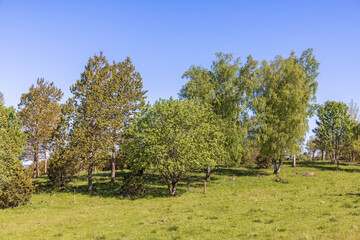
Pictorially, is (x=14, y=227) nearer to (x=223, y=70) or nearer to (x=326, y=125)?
(x=223, y=70)

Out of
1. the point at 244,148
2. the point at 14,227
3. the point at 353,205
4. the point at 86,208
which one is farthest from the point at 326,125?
the point at 14,227

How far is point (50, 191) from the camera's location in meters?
40.2

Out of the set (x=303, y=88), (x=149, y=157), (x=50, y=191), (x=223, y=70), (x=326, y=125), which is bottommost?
(x=50, y=191)

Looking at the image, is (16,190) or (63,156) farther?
(63,156)

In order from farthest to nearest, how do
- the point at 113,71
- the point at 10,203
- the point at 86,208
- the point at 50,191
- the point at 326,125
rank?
1. the point at 326,125
2. the point at 113,71
3. the point at 50,191
4. the point at 10,203
5. the point at 86,208

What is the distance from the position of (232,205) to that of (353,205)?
10528 millimetres

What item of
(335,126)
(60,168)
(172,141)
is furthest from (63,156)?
(335,126)

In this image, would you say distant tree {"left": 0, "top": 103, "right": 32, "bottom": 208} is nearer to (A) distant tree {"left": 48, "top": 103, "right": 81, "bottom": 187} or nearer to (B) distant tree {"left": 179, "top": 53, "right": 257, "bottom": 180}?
(A) distant tree {"left": 48, "top": 103, "right": 81, "bottom": 187}

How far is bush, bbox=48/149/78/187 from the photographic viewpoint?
1583 inches

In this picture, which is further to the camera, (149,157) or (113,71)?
(113,71)

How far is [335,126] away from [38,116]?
67950 mm

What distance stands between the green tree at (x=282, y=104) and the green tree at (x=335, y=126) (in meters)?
14.6

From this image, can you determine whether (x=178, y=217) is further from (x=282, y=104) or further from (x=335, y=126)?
(x=335, y=126)

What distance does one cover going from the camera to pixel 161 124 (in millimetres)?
36062
